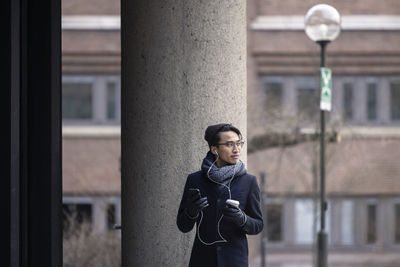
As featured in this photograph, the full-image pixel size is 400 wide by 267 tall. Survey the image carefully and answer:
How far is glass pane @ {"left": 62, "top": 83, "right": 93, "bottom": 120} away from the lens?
75.5ft

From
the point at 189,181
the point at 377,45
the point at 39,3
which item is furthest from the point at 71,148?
the point at 189,181

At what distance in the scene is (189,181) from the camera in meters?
4.58

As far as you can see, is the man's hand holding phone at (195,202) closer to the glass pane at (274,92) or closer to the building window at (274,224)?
the glass pane at (274,92)

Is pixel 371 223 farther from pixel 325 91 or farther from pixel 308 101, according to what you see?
pixel 325 91

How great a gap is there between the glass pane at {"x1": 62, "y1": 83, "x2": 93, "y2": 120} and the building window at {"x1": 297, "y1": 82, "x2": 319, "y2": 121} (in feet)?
21.6

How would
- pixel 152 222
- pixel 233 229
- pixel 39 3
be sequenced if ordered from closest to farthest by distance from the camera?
pixel 233 229
pixel 152 222
pixel 39 3

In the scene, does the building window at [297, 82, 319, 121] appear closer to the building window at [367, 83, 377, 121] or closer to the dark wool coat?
the building window at [367, 83, 377, 121]

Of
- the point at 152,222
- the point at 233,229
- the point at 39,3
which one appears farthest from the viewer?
the point at 39,3

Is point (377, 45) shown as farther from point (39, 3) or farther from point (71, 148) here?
point (39, 3)

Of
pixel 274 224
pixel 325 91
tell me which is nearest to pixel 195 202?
pixel 325 91

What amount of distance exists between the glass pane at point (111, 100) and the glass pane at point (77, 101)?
0.56 meters

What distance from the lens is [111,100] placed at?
23172mm

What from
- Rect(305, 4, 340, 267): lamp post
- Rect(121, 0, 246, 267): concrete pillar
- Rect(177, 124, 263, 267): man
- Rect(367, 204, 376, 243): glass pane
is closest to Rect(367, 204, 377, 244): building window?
Rect(367, 204, 376, 243): glass pane

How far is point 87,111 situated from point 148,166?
18.2 meters
